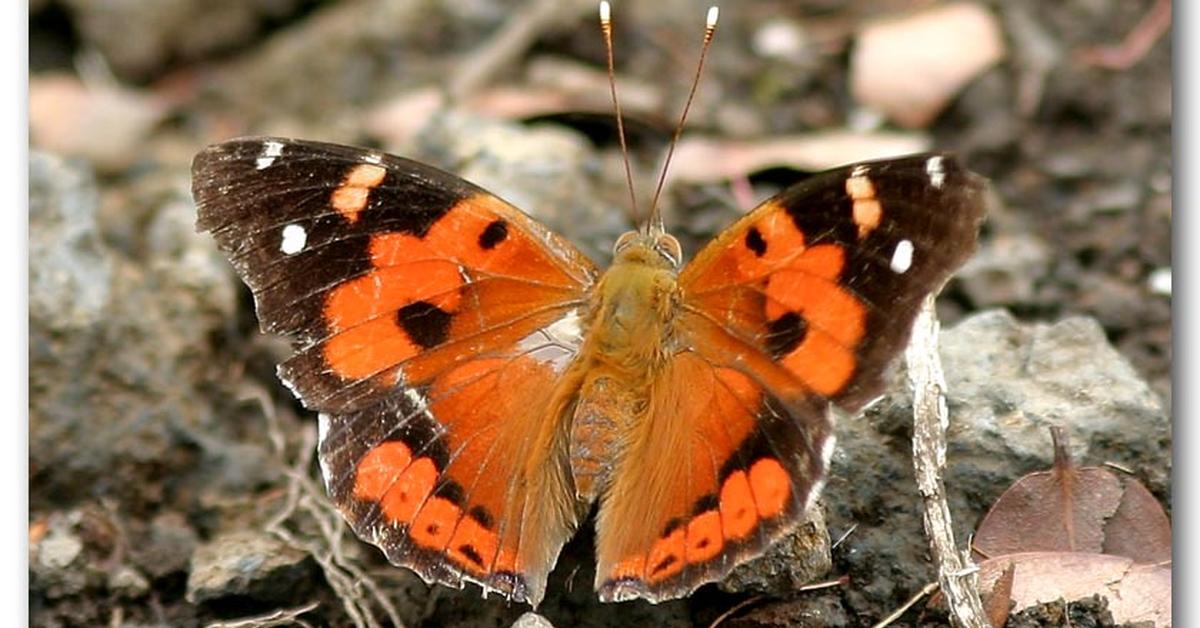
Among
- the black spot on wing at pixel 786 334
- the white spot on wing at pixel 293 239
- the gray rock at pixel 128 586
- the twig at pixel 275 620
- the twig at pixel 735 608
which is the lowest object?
the twig at pixel 735 608

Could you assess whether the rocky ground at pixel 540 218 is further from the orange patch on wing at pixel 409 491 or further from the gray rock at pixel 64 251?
the orange patch on wing at pixel 409 491

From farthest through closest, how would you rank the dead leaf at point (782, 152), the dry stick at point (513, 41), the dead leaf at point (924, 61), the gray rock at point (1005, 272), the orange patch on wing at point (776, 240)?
the dry stick at point (513, 41), the dead leaf at point (924, 61), the dead leaf at point (782, 152), the gray rock at point (1005, 272), the orange patch on wing at point (776, 240)

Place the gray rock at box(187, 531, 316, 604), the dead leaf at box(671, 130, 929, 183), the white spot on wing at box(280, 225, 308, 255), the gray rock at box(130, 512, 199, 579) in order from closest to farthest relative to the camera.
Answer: the white spot on wing at box(280, 225, 308, 255)
the gray rock at box(187, 531, 316, 604)
the gray rock at box(130, 512, 199, 579)
the dead leaf at box(671, 130, 929, 183)

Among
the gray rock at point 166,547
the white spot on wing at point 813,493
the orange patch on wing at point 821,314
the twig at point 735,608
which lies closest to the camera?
the white spot on wing at point 813,493

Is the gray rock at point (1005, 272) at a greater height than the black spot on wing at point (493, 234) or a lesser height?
lesser

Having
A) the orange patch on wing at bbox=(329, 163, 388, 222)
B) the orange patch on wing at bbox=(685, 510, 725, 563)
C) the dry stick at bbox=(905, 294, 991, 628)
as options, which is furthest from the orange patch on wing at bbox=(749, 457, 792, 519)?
the orange patch on wing at bbox=(329, 163, 388, 222)

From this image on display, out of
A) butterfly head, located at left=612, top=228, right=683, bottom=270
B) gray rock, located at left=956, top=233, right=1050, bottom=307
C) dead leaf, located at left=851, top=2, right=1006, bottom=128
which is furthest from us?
dead leaf, located at left=851, top=2, right=1006, bottom=128

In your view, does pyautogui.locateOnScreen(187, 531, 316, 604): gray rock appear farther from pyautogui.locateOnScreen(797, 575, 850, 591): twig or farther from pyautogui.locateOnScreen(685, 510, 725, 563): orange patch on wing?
pyautogui.locateOnScreen(797, 575, 850, 591): twig

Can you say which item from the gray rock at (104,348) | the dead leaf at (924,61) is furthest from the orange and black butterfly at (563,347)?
the dead leaf at (924,61)
